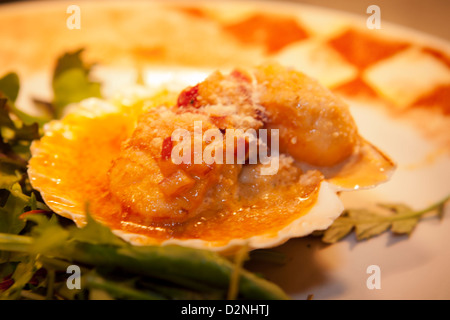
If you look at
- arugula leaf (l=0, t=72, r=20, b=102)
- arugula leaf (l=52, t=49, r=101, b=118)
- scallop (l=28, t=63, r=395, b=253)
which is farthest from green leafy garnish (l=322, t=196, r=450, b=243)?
arugula leaf (l=0, t=72, r=20, b=102)

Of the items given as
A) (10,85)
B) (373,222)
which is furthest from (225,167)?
(10,85)

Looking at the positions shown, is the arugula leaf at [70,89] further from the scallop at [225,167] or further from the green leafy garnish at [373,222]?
the green leafy garnish at [373,222]

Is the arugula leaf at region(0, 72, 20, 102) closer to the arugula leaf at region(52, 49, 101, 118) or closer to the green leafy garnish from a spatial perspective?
the arugula leaf at region(52, 49, 101, 118)

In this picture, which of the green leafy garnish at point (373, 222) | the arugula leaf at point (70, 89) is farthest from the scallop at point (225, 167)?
the arugula leaf at point (70, 89)

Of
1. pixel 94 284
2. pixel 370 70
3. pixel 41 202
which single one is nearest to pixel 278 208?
pixel 94 284
